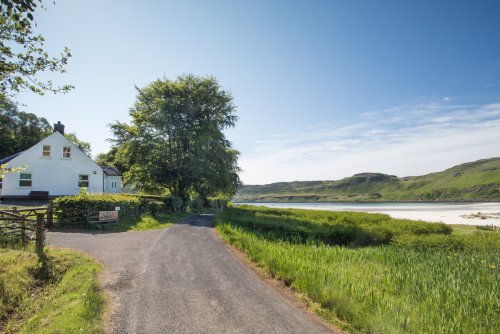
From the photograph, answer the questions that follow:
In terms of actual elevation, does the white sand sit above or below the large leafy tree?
below

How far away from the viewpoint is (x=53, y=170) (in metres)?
35.9

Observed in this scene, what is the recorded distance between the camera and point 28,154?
114ft

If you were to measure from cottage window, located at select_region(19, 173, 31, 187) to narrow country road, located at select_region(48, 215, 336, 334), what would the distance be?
25112mm

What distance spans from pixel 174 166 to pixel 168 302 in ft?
101

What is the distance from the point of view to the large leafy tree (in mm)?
37487

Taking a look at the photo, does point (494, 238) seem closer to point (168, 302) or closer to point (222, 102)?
point (168, 302)

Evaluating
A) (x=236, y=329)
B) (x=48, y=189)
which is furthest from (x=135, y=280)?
(x=48, y=189)

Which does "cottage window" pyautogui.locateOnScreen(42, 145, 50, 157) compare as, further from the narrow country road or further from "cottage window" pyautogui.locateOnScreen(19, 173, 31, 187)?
the narrow country road

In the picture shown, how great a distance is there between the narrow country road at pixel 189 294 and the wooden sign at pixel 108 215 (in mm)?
5770

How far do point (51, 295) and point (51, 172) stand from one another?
108 ft

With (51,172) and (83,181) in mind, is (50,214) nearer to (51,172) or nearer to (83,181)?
(51,172)

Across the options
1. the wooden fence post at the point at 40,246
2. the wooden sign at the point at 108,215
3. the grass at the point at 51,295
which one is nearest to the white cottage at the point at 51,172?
the wooden sign at the point at 108,215

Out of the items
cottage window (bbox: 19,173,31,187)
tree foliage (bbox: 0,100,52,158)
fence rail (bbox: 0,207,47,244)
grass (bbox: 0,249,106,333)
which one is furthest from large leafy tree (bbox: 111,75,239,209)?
tree foliage (bbox: 0,100,52,158)

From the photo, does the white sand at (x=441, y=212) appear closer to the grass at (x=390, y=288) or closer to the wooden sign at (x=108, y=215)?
the grass at (x=390, y=288)
